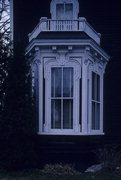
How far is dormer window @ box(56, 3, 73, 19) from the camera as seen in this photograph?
1457cm

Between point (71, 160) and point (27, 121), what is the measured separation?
6.96ft

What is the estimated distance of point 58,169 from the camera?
38.9 feet

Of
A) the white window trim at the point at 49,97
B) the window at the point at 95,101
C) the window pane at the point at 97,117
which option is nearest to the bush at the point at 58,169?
the white window trim at the point at 49,97

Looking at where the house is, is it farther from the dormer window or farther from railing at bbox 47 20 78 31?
the dormer window

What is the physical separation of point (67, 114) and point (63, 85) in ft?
3.09

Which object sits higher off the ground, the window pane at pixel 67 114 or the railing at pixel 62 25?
the railing at pixel 62 25

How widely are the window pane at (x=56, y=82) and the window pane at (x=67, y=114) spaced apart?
389mm

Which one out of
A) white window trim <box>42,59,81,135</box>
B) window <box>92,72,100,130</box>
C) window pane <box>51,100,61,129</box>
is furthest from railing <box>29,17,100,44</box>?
window pane <box>51,100,61,129</box>

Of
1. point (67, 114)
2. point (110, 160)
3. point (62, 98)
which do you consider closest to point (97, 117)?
point (67, 114)

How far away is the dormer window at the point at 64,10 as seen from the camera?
47.8 feet

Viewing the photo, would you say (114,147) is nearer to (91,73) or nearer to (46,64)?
(91,73)

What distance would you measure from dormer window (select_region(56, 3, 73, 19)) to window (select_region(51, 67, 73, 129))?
110 inches

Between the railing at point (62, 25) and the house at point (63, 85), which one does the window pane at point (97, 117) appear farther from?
the railing at point (62, 25)

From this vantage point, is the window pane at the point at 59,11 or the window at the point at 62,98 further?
the window pane at the point at 59,11
